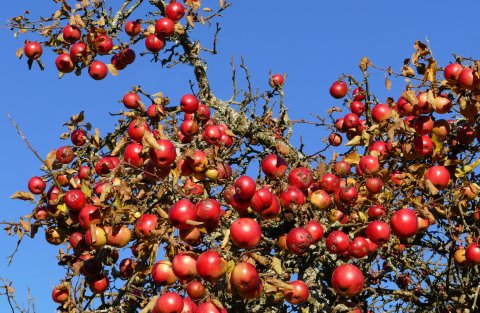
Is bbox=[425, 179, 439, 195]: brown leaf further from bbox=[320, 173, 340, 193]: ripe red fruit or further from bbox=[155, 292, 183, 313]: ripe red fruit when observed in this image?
bbox=[155, 292, 183, 313]: ripe red fruit

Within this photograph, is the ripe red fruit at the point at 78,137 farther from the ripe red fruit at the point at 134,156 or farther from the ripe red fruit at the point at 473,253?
the ripe red fruit at the point at 473,253

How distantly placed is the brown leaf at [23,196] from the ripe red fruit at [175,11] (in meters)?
2.86

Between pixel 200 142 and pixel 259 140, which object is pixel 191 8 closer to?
pixel 259 140

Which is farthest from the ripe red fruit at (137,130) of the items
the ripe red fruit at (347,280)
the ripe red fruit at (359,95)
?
the ripe red fruit at (359,95)

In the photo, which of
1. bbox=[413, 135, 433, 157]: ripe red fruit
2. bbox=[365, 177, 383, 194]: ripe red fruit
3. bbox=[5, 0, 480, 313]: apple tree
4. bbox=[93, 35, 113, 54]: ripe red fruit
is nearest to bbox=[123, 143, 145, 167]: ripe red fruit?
bbox=[5, 0, 480, 313]: apple tree

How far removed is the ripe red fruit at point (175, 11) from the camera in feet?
23.1

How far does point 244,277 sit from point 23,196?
7.57 feet

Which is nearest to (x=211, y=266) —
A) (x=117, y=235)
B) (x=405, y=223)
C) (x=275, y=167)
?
(x=117, y=235)

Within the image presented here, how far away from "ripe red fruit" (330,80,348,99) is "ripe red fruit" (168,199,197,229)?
3612 millimetres

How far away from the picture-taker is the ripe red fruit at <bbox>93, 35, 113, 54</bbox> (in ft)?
21.0

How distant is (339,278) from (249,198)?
0.88 metres

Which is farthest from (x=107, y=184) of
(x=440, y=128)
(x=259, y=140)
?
(x=259, y=140)

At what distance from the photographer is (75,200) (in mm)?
4469

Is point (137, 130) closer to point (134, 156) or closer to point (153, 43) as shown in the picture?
point (134, 156)
